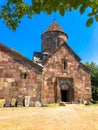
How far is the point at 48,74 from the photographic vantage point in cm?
2528

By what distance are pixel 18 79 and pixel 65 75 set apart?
27.4 ft

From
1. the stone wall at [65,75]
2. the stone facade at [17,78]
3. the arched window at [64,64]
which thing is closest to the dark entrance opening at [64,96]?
the stone wall at [65,75]

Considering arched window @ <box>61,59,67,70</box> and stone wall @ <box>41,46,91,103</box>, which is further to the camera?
arched window @ <box>61,59,67,70</box>

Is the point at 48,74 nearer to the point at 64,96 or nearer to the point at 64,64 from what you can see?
the point at 64,64

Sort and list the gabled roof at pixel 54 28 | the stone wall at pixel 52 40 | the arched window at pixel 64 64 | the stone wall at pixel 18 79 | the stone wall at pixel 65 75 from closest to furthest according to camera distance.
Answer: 1. the stone wall at pixel 18 79
2. the stone wall at pixel 65 75
3. the arched window at pixel 64 64
4. the stone wall at pixel 52 40
5. the gabled roof at pixel 54 28

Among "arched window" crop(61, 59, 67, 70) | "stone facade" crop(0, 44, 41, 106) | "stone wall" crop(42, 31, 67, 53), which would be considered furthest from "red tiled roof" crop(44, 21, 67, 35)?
"stone facade" crop(0, 44, 41, 106)

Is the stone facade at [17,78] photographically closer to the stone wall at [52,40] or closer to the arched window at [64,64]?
the arched window at [64,64]

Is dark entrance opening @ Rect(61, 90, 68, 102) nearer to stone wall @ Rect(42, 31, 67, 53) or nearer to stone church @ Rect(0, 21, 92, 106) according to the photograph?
stone church @ Rect(0, 21, 92, 106)

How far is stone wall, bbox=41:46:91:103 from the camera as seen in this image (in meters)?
24.9

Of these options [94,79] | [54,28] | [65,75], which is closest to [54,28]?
[54,28]

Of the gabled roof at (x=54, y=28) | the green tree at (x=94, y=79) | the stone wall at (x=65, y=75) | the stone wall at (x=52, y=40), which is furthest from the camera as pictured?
the gabled roof at (x=54, y=28)

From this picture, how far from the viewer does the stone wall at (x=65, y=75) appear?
2491 centimetres

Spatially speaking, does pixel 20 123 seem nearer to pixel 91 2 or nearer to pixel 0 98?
pixel 91 2

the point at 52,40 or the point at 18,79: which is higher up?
the point at 52,40
